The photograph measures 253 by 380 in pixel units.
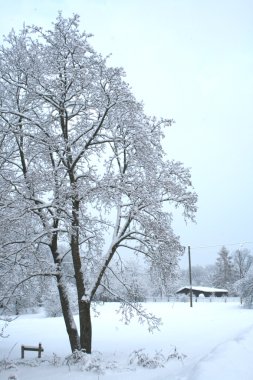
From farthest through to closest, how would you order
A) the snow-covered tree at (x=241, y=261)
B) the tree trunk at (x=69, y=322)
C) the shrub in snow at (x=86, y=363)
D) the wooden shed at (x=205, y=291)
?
the snow-covered tree at (x=241, y=261) < the wooden shed at (x=205, y=291) < the tree trunk at (x=69, y=322) < the shrub in snow at (x=86, y=363)

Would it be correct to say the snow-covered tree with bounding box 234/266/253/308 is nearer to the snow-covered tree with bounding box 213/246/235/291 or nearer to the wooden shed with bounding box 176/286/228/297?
the wooden shed with bounding box 176/286/228/297

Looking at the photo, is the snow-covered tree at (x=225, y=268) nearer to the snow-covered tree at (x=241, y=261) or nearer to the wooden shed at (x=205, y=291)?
the snow-covered tree at (x=241, y=261)

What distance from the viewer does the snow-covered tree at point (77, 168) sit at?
1188cm

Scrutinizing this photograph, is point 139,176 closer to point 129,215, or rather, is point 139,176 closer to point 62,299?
point 129,215

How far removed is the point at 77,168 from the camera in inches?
532

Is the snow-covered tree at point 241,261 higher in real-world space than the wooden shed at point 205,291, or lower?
higher

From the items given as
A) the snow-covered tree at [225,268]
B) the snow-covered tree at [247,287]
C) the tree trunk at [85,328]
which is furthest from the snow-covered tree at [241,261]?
the tree trunk at [85,328]

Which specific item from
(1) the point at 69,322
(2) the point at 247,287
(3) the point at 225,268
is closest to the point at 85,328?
(1) the point at 69,322

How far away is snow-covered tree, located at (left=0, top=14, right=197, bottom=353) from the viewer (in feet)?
39.0

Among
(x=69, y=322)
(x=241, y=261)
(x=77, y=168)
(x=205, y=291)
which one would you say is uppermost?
(x=241, y=261)

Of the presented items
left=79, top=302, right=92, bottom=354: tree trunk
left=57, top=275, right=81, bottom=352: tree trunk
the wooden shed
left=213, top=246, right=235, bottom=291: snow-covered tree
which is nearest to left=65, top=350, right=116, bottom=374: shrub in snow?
left=79, top=302, right=92, bottom=354: tree trunk

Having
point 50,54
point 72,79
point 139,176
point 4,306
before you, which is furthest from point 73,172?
point 4,306

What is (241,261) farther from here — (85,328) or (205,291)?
(85,328)

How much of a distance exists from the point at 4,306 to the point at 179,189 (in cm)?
716
